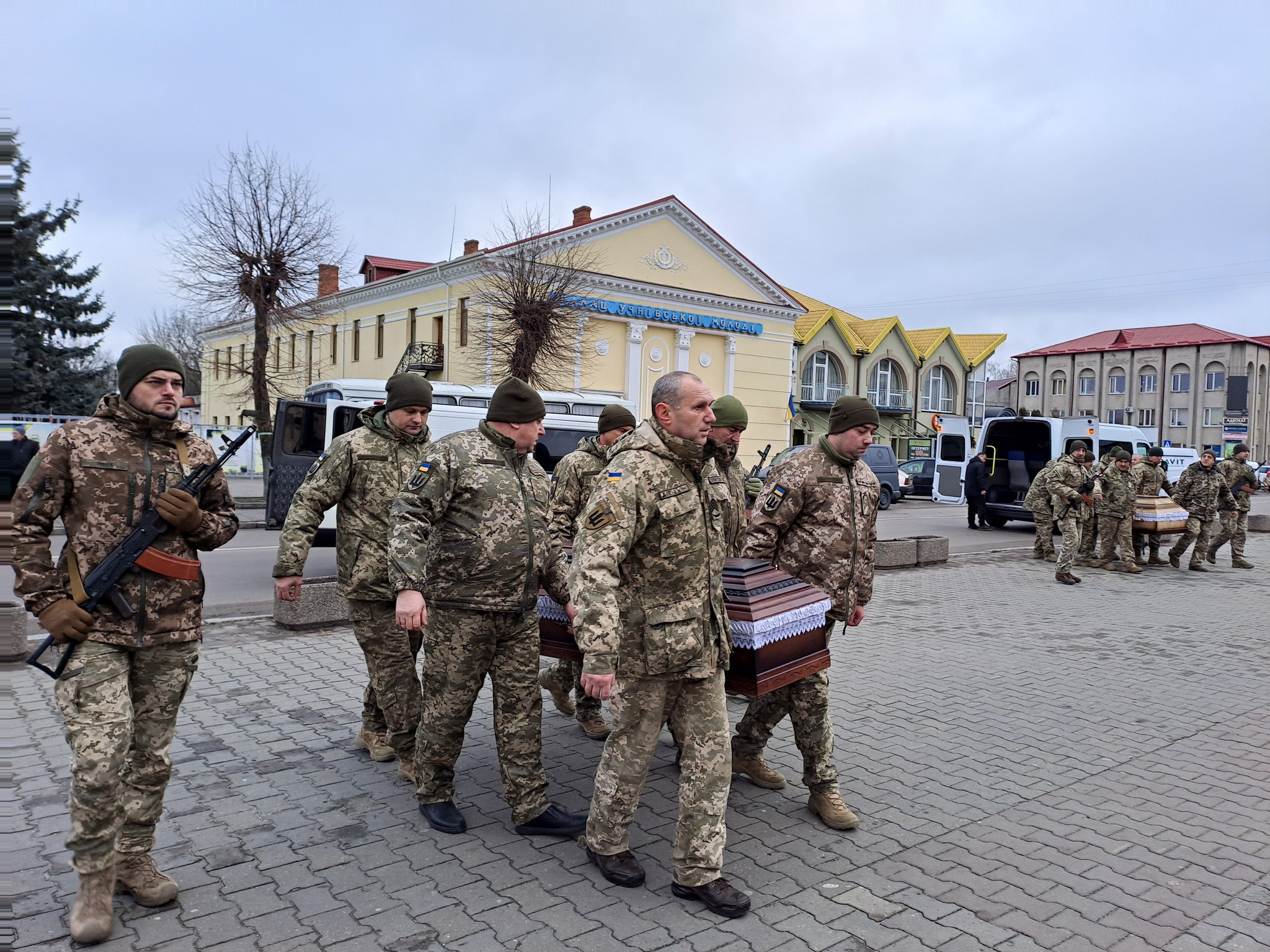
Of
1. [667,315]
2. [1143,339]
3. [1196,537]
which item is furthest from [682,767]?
[1143,339]

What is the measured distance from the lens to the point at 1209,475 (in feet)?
46.1

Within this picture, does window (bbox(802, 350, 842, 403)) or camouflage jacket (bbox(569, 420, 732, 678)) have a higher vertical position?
window (bbox(802, 350, 842, 403))

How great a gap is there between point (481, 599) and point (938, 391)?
4798 cm

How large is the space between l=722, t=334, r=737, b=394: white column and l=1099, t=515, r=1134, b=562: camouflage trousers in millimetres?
23670

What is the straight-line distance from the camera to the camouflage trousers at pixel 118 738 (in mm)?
2945

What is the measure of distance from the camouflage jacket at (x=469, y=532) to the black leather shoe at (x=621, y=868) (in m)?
1.08

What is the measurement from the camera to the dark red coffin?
372 centimetres

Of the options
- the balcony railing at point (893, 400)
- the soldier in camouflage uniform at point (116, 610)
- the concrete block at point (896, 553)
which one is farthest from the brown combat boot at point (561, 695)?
the balcony railing at point (893, 400)

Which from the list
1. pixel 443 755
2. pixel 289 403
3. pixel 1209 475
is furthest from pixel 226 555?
pixel 1209 475

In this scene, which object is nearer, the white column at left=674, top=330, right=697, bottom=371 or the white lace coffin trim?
the white lace coffin trim

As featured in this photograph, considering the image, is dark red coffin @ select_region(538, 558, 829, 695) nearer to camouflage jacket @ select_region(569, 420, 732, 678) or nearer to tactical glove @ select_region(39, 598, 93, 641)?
camouflage jacket @ select_region(569, 420, 732, 678)

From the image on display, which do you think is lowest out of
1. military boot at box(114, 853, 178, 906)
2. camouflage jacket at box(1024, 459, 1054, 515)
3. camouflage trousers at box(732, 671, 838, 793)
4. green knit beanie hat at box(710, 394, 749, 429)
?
military boot at box(114, 853, 178, 906)

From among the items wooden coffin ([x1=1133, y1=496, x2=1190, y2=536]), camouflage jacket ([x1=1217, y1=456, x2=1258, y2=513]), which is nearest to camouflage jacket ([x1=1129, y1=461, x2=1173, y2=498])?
wooden coffin ([x1=1133, y1=496, x2=1190, y2=536])

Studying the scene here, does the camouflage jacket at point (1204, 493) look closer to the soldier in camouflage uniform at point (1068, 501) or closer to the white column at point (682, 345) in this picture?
the soldier in camouflage uniform at point (1068, 501)
